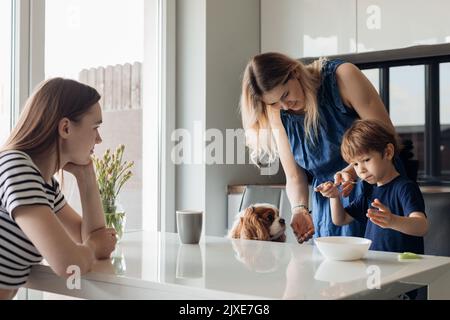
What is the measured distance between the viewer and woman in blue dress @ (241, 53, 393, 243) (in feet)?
5.55

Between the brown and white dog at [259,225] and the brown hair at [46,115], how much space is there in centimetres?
66

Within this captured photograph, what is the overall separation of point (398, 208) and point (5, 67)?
5.14 ft

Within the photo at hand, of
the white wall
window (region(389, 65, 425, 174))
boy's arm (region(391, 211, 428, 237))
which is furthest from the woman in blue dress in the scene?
window (region(389, 65, 425, 174))

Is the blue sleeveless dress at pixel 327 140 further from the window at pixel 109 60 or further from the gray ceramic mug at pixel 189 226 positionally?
the window at pixel 109 60

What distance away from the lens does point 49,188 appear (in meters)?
1.29

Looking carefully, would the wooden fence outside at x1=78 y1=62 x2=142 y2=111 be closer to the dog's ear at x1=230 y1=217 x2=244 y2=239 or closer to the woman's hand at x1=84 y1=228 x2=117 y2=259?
the dog's ear at x1=230 y1=217 x2=244 y2=239

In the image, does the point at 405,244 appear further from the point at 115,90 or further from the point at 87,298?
the point at 115,90

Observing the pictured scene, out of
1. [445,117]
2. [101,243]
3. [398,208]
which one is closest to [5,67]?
[101,243]

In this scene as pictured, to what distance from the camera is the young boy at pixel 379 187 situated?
4.99 ft

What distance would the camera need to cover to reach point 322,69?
176 centimetres

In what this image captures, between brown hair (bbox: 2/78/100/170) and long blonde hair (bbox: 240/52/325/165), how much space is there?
0.62 metres

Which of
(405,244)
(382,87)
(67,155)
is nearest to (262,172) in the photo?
(382,87)

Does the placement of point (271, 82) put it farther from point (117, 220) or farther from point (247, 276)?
point (247, 276)

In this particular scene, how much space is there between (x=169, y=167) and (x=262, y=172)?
57 cm
